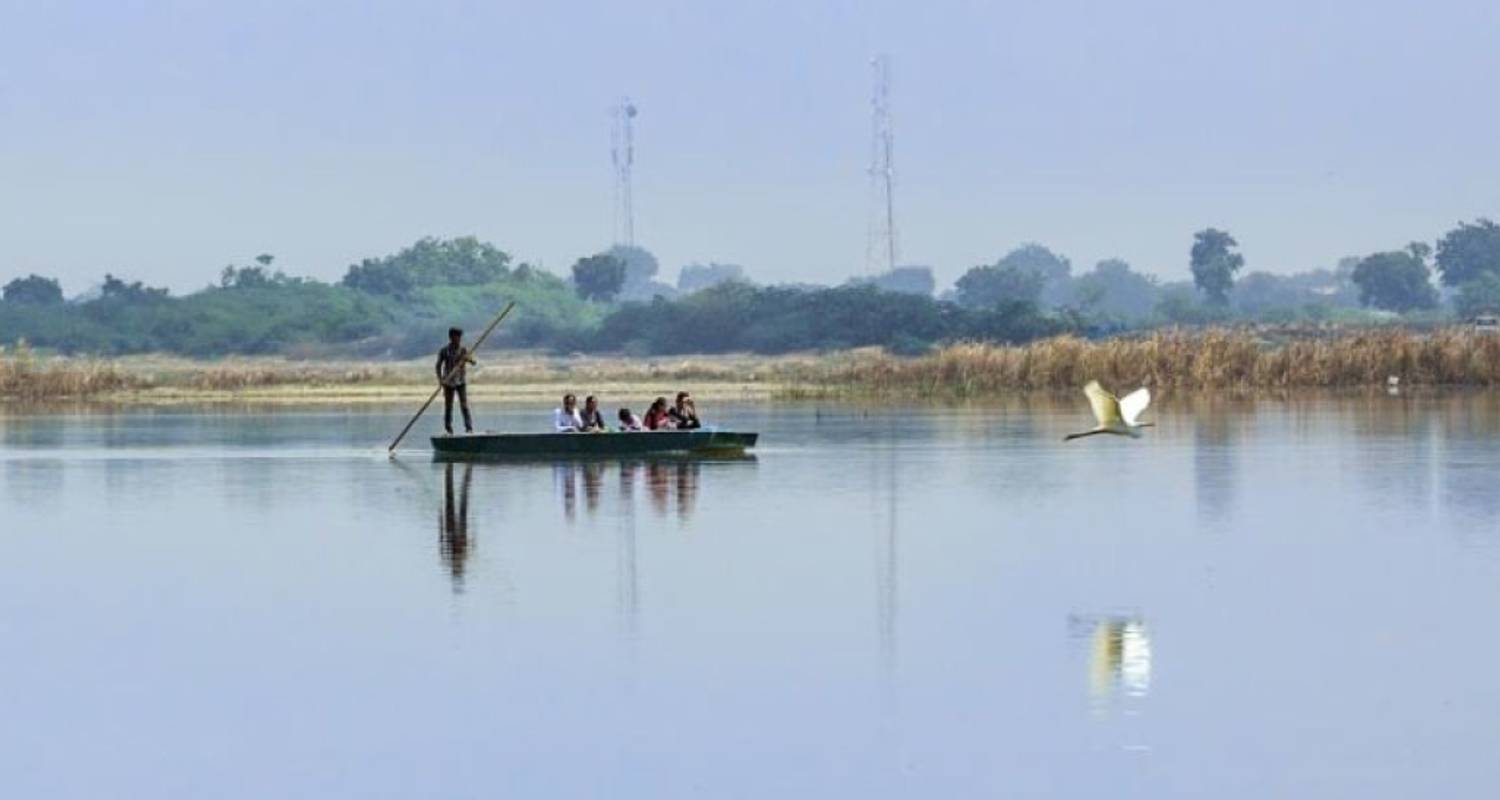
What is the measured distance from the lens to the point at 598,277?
170 meters

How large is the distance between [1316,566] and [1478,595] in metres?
2.79

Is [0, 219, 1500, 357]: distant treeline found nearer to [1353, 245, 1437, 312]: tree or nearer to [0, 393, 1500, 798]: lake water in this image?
[1353, 245, 1437, 312]: tree

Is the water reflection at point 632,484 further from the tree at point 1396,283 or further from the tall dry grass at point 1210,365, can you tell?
the tree at point 1396,283

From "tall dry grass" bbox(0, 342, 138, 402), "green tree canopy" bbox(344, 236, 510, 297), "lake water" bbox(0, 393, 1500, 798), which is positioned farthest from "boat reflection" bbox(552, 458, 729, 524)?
"green tree canopy" bbox(344, 236, 510, 297)

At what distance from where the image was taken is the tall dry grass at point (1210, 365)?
72438mm

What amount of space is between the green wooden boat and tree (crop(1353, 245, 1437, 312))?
143466mm

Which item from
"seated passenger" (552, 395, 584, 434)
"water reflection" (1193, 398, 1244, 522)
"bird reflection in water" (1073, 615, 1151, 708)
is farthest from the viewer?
"seated passenger" (552, 395, 584, 434)

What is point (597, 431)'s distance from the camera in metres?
42.2

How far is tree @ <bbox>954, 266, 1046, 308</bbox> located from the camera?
187950mm

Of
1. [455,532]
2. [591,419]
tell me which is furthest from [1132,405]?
[591,419]

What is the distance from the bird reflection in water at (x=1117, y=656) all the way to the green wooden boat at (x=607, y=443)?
66.0ft

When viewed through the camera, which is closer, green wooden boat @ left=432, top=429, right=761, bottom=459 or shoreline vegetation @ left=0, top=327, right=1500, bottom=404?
green wooden boat @ left=432, top=429, right=761, bottom=459

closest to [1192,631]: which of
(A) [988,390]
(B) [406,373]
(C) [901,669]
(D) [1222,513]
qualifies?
(C) [901,669]

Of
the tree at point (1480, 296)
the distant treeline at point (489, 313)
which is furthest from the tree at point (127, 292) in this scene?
the tree at point (1480, 296)
